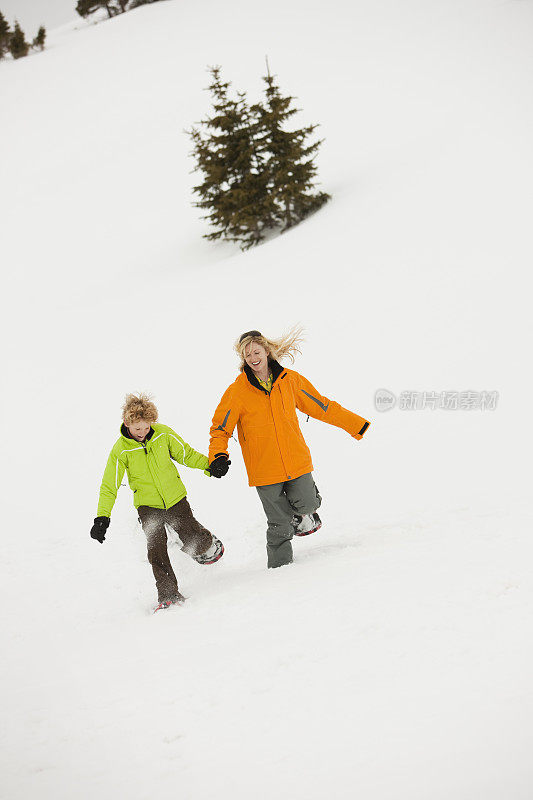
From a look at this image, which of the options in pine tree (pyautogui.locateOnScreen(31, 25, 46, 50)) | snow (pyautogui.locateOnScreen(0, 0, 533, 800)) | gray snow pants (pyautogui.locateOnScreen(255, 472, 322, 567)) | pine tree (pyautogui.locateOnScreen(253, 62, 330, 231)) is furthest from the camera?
pine tree (pyautogui.locateOnScreen(31, 25, 46, 50))

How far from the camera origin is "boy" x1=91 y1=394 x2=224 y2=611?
14.0ft

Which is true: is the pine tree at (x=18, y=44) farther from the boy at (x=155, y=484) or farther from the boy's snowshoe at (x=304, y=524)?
the boy's snowshoe at (x=304, y=524)

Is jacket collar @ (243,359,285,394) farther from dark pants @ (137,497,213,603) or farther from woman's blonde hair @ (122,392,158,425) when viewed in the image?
dark pants @ (137,497,213,603)

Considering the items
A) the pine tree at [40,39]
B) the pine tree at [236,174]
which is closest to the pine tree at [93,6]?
the pine tree at [40,39]

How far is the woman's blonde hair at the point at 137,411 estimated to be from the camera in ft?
13.9

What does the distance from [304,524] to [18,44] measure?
62.0 meters

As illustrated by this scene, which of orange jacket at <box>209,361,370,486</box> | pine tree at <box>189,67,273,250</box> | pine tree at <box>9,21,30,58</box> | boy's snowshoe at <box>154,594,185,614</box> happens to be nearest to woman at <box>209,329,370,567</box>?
orange jacket at <box>209,361,370,486</box>

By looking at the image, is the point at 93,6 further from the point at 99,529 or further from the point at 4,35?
the point at 99,529

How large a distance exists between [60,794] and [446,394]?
17.5 feet

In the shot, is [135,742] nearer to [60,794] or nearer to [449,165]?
[60,794]

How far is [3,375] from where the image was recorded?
406 inches

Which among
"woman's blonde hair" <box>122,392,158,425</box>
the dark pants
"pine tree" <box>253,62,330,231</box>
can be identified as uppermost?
"pine tree" <box>253,62,330,231</box>

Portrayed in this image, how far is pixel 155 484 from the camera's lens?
4.44 metres

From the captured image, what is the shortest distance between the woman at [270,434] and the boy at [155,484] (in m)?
0.36
